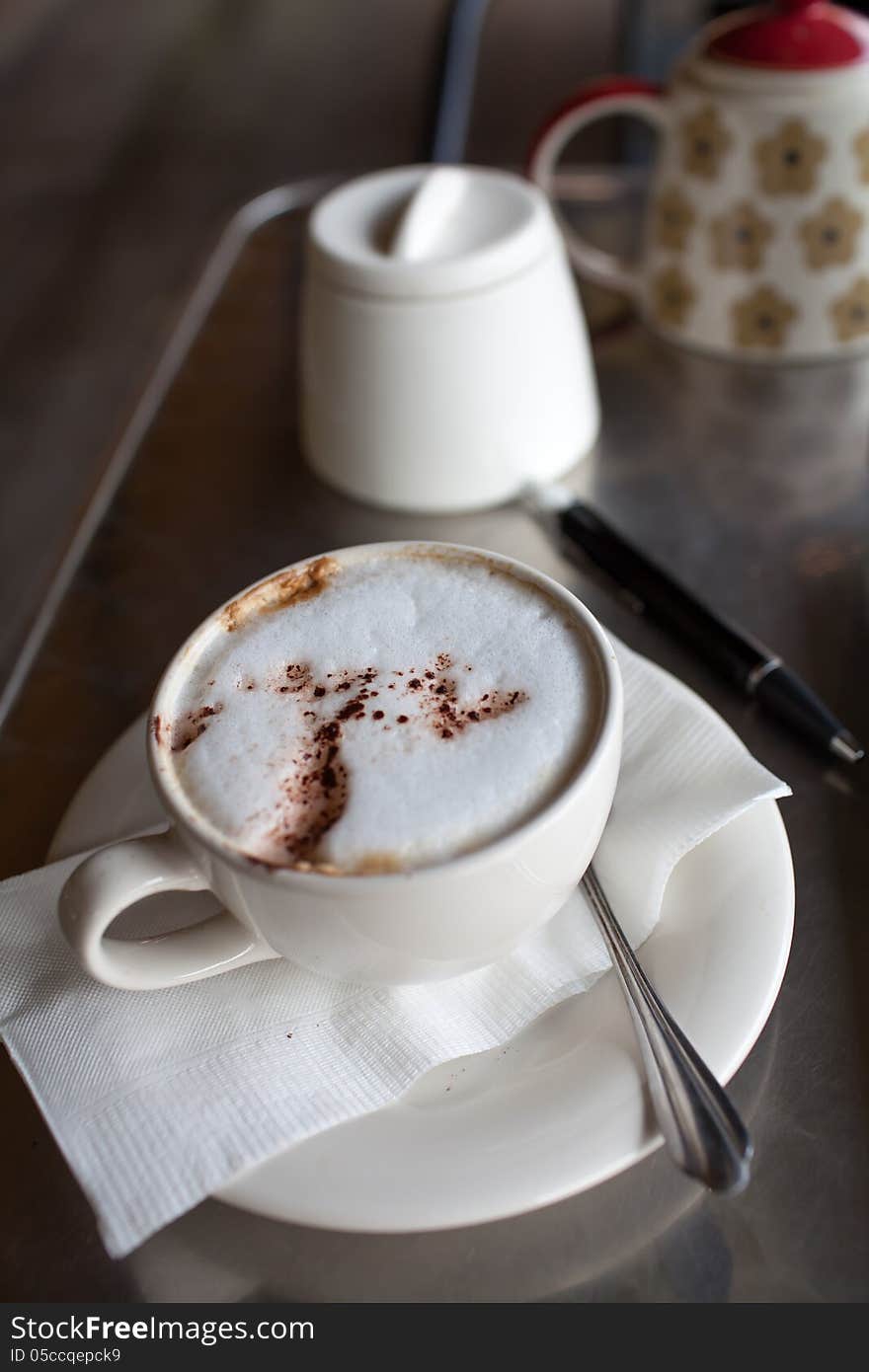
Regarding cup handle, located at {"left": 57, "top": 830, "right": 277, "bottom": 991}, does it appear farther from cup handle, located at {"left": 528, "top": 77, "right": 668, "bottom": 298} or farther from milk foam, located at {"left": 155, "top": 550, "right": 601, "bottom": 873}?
cup handle, located at {"left": 528, "top": 77, "right": 668, "bottom": 298}

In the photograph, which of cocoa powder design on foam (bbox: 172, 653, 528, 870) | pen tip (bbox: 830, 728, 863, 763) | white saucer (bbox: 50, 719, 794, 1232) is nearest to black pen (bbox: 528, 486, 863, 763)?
pen tip (bbox: 830, 728, 863, 763)

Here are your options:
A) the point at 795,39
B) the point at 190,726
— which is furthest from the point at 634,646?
the point at 795,39

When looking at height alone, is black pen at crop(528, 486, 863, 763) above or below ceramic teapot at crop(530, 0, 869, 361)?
below

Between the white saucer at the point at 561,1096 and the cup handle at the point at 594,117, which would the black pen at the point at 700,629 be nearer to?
the white saucer at the point at 561,1096

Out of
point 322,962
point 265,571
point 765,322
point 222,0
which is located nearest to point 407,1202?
point 322,962

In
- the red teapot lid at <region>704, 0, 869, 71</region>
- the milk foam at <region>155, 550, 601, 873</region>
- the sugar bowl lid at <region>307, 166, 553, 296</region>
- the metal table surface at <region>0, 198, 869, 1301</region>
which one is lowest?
the metal table surface at <region>0, 198, 869, 1301</region>

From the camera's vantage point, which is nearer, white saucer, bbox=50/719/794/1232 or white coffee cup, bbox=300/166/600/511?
white saucer, bbox=50/719/794/1232
